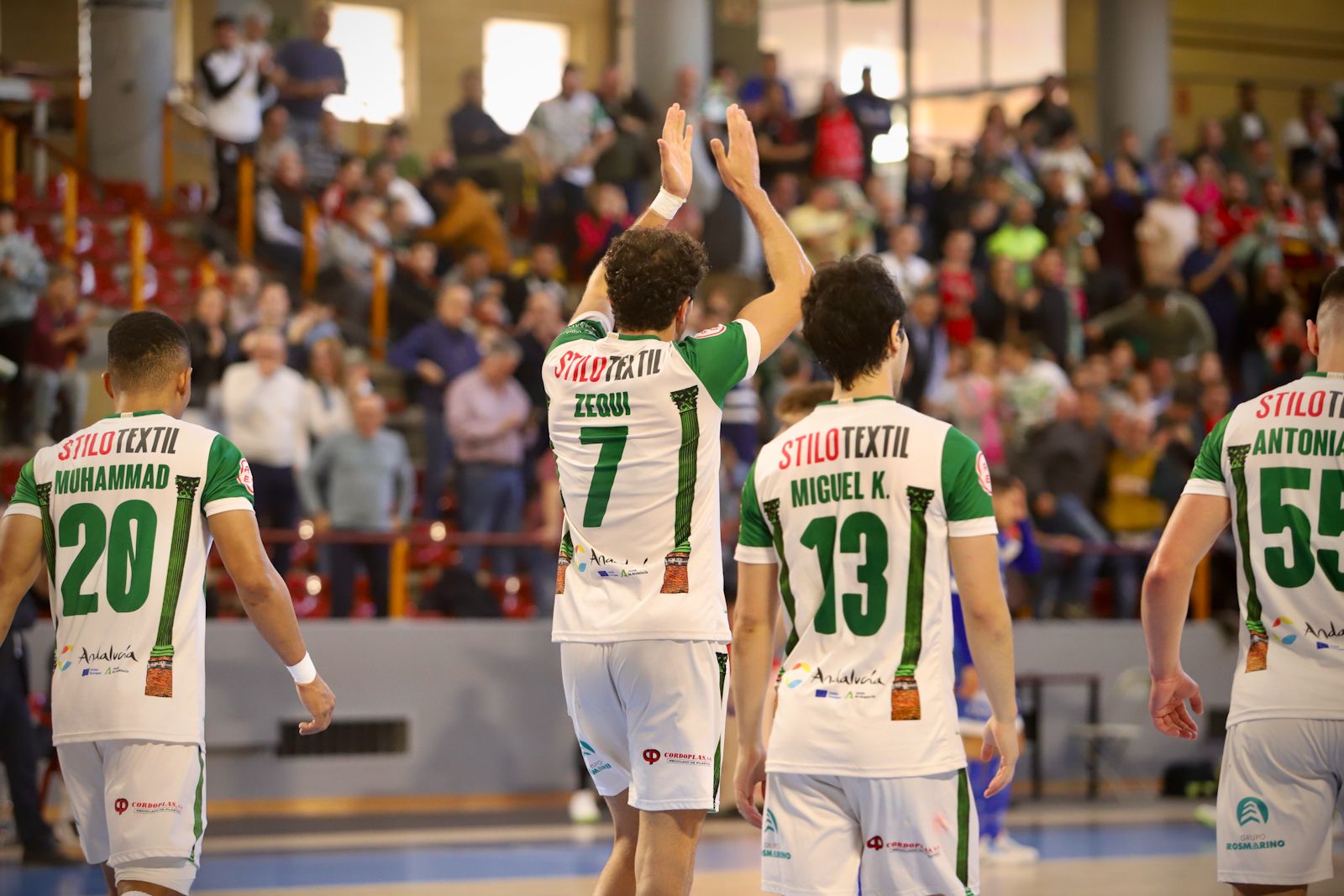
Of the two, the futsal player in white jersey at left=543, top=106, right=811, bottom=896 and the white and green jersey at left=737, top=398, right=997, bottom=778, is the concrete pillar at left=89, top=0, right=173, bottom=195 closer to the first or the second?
the futsal player in white jersey at left=543, top=106, right=811, bottom=896

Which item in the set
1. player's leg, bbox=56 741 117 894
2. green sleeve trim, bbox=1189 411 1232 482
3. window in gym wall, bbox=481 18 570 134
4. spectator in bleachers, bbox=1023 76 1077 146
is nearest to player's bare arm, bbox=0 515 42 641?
player's leg, bbox=56 741 117 894

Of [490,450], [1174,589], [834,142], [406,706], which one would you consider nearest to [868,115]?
[834,142]

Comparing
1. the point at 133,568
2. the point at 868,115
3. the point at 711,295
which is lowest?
the point at 133,568

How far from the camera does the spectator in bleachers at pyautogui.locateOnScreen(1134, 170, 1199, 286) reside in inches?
661

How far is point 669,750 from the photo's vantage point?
474cm

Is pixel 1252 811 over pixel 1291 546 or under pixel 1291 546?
under

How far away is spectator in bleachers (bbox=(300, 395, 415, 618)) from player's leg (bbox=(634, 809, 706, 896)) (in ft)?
22.6

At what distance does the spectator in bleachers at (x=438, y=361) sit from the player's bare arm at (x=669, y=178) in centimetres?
714

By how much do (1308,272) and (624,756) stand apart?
1494 cm

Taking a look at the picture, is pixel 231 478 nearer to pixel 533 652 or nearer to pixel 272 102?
pixel 533 652

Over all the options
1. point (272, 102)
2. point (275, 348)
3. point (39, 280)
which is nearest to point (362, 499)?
point (275, 348)

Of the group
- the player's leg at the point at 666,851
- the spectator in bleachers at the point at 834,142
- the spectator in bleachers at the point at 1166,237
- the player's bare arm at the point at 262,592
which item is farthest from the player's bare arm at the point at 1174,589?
the spectator in bleachers at the point at 1166,237

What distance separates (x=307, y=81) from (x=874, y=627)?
12076mm

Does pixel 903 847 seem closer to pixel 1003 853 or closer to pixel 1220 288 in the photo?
pixel 1003 853
